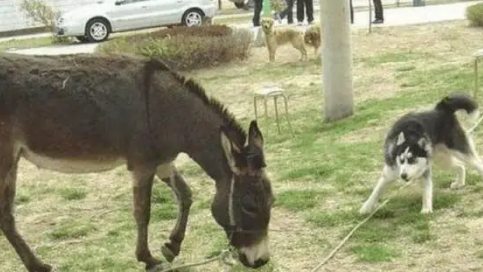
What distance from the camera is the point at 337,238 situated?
21.5 ft

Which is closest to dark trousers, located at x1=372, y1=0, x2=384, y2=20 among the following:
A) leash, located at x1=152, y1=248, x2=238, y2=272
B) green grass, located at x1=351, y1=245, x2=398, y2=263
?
green grass, located at x1=351, y1=245, x2=398, y2=263

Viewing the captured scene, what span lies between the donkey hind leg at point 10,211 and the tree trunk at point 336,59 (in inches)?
242

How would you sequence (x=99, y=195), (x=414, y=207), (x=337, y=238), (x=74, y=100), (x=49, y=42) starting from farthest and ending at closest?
(x=49, y=42)
(x=99, y=195)
(x=414, y=207)
(x=337, y=238)
(x=74, y=100)

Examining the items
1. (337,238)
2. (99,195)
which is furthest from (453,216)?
(99,195)

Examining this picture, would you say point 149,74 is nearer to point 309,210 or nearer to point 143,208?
point 143,208

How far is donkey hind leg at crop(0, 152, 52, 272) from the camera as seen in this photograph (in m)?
5.58

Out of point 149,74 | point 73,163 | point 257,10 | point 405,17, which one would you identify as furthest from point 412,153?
point 257,10

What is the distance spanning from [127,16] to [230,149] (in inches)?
849

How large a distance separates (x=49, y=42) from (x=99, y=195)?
17947mm

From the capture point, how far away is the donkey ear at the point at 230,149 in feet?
16.4

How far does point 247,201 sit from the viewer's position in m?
5.07

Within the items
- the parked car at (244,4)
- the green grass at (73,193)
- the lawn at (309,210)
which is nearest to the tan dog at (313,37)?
the lawn at (309,210)

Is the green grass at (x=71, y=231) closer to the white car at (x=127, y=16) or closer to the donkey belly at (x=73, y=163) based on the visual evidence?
the donkey belly at (x=73, y=163)

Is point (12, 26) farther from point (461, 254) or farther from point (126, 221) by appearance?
point (461, 254)
